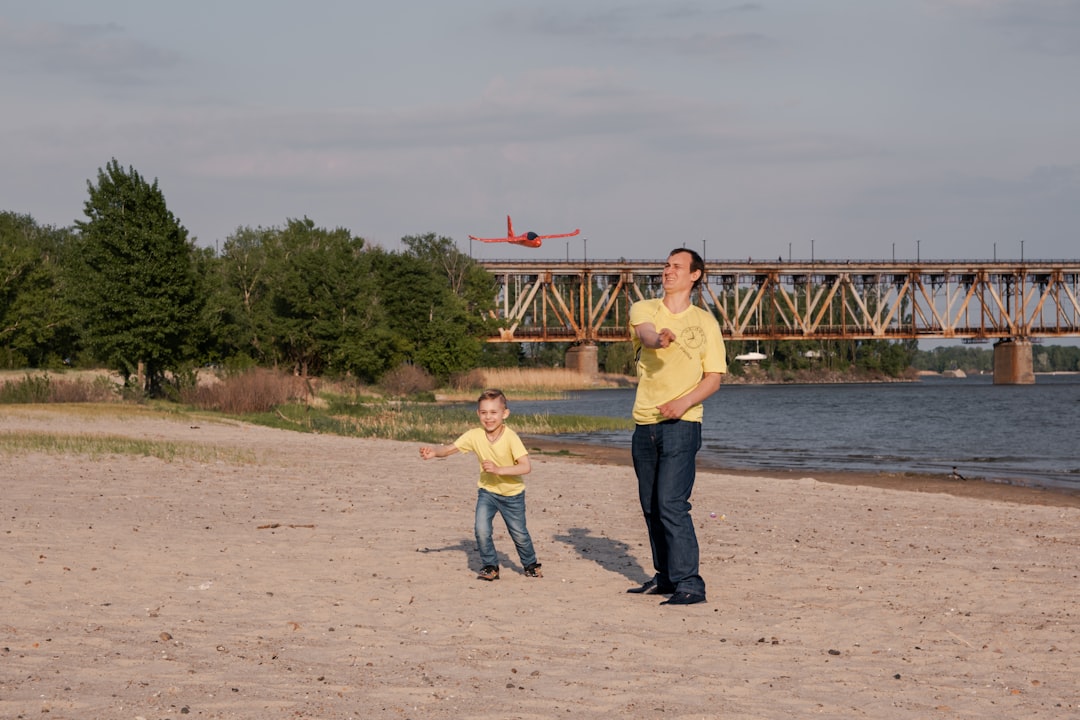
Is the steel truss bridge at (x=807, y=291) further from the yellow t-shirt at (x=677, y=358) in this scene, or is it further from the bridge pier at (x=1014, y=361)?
the yellow t-shirt at (x=677, y=358)

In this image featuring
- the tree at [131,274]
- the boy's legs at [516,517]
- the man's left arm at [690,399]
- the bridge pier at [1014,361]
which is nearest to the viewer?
the man's left arm at [690,399]

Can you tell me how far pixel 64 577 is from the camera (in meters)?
8.84

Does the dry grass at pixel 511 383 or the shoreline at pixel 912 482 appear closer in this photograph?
the shoreline at pixel 912 482

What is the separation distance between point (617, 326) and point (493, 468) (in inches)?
4774

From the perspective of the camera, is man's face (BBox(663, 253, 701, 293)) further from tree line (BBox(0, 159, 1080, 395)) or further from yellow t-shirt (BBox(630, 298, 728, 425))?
tree line (BBox(0, 159, 1080, 395))

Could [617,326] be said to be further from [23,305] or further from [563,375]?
[23,305]

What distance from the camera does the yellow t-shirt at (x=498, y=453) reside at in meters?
9.37

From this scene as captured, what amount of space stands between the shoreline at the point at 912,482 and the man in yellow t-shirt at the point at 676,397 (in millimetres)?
12515

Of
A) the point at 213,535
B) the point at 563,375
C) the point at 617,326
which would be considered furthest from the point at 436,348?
the point at 213,535

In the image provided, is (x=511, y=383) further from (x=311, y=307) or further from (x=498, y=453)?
(x=498, y=453)

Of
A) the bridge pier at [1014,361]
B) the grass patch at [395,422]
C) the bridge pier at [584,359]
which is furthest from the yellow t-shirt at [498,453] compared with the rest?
the bridge pier at [1014,361]

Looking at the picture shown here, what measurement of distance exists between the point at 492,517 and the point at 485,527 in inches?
5.4

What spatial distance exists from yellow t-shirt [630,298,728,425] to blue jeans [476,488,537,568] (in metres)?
1.68

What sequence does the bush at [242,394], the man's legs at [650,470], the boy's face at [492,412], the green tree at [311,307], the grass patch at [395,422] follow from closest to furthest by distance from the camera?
the man's legs at [650,470] < the boy's face at [492,412] < the grass patch at [395,422] < the bush at [242,394] < the green tree at [311,307]
